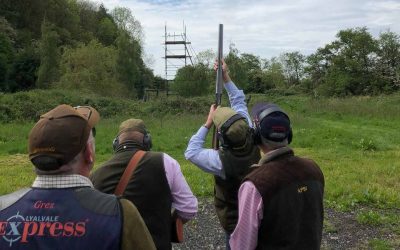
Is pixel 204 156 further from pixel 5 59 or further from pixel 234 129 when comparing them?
pixel 5 59

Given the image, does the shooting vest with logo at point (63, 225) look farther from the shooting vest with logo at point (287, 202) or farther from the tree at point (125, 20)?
the tree at point (125, 20)

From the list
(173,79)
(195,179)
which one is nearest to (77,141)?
(195,179)

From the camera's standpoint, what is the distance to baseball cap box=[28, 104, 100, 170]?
191cm

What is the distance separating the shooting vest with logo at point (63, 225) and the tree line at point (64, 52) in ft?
127

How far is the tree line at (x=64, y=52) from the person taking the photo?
134ft

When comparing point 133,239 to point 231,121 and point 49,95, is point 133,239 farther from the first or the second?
point 49,95

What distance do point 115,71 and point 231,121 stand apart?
40937mm

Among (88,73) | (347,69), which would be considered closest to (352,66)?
(347,69)

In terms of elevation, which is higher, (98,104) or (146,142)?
(146,142)

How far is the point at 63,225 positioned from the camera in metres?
1.82

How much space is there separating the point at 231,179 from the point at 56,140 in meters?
1.92

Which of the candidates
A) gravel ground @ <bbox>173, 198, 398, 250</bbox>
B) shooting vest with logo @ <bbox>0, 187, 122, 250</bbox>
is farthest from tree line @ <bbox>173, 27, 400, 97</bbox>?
shooting vest with logo @ <bbox>0, 187, 122, 250</bbox>

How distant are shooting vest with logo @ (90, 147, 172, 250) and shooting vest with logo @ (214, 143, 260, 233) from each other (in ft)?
1.82

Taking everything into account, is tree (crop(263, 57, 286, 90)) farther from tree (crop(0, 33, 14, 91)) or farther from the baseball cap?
the baseball cap
